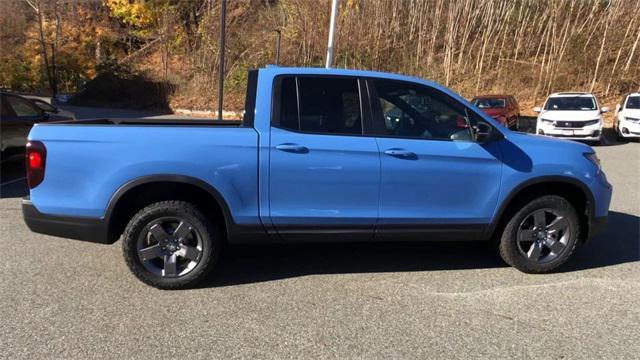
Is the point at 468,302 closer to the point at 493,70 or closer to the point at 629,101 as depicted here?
the point at 629,101

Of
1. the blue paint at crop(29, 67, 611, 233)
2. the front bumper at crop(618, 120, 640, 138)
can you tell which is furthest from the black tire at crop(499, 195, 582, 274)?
the front bumper at crop(618, 120, 640, 138)

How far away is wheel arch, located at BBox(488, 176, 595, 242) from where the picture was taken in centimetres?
446

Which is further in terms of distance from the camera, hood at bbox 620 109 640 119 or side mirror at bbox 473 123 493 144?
hood at bbox 620 109 640 119

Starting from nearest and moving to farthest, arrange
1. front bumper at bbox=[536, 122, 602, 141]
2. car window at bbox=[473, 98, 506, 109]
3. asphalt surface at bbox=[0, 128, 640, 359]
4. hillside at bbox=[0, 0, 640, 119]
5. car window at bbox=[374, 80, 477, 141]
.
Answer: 1. asphalt surface at bbox=[0, 128, 640, 359]
2. car window at bbox=[374, 80, 477, 141]
3. front bumper at bbox=[536, 122, 602, 141]
4. car window at bbox=[473, 98, 506, 109]
5. hillside at bbox=[0, 0, 640, 119]

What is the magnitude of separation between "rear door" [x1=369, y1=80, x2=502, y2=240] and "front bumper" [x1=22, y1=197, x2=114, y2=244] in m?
2.23

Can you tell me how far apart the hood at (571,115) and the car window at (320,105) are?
43.4 ft

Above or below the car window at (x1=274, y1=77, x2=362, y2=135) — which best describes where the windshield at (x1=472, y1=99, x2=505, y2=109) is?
below

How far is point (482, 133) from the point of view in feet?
14.0

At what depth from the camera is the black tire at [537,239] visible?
15.0 ft

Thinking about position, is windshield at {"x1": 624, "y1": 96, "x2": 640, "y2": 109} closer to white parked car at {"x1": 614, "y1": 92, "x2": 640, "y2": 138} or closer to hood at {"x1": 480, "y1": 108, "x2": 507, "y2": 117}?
white parked car at {"x1": 614, "y1": 92, "x2": 640, "y2": 138}

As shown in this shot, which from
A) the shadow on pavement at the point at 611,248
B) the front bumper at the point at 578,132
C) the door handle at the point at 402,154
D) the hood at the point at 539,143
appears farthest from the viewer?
the front bumper at the point at 578,132

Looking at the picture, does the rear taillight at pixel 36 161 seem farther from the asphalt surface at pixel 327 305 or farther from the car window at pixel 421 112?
the car window at pixel 421 112

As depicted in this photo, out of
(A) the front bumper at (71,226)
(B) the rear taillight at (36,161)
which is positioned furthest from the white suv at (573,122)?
(B) the rear taillight at (36,161)

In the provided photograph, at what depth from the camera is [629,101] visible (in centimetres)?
1702
